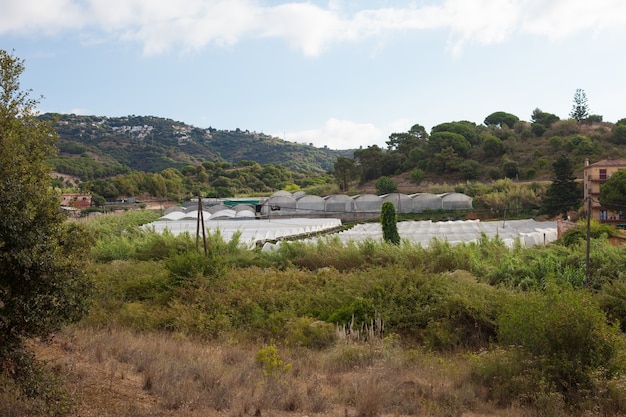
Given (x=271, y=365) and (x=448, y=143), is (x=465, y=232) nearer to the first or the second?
(x=271, y=365)

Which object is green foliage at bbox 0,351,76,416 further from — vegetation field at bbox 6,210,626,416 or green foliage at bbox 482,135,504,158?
green foliage at bbox 482,135,504,158

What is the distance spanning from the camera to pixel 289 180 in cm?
7725

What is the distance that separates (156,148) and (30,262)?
10081 centimetres

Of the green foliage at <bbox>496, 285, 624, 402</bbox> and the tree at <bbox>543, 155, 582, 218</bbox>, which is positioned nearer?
the green foliage at <bbox>496, 285, 624, 402</bbox>

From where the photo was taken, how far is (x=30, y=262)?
4.62 meters

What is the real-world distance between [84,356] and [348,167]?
49974 millimetres

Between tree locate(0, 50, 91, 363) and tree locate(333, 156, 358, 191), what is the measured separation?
168 feet

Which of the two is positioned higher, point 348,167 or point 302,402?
point 348,167

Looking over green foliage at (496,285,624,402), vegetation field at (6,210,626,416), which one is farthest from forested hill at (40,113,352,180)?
green foliage at (496,285,624,402)

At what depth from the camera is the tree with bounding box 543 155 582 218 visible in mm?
31464

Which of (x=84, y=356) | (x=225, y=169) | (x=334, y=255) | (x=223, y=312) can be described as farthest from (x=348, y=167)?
(x=84, y=356)

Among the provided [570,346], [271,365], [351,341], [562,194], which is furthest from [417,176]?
[271,365]

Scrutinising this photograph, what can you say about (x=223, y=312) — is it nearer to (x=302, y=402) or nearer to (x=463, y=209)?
(x=302, y=402)

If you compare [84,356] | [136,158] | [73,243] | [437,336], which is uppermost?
[136,158]
